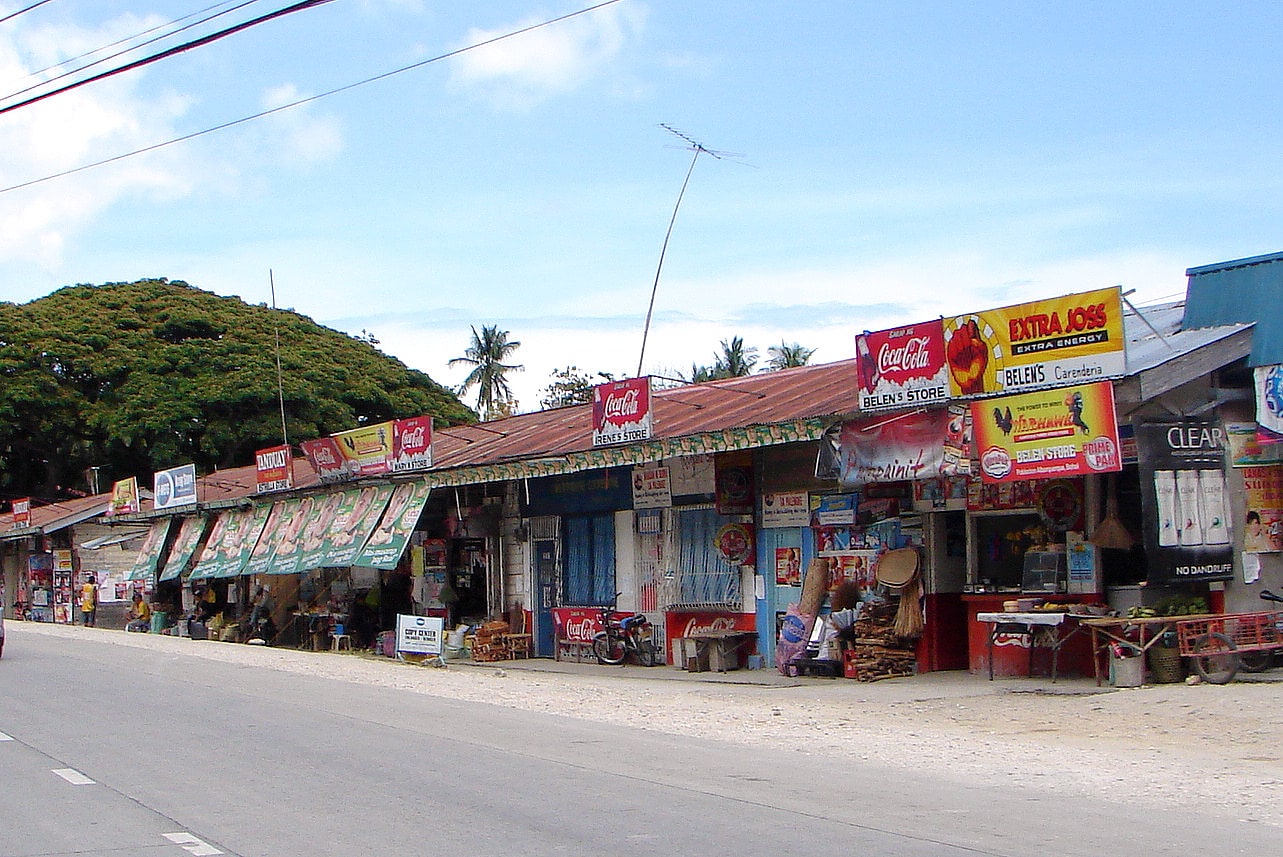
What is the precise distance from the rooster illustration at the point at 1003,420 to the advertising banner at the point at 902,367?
70cm

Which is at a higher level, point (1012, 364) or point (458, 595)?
point (1012, 364)

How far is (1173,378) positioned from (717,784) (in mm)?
8248

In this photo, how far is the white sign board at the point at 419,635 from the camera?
80.3 feet

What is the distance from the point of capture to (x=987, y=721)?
13.8 meters

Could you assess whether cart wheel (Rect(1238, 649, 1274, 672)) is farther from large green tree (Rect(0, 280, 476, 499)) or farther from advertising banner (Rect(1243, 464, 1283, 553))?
large green tree (Rect(0, 280, 476, 499))

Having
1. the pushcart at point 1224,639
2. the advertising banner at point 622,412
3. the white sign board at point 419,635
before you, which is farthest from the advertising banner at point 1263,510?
the white sign board at point 419,635

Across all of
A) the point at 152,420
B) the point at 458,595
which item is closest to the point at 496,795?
the point at 458,595

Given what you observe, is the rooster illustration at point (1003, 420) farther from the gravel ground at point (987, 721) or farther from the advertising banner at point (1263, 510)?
the gravel ground at point (987, 721)

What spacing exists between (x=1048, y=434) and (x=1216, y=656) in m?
3.08

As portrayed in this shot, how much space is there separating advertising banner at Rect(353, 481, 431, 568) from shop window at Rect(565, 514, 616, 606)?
2.91 metres

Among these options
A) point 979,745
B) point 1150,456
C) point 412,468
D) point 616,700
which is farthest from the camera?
point 412,468

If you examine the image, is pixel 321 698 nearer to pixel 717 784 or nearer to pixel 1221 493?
pixel 717 784

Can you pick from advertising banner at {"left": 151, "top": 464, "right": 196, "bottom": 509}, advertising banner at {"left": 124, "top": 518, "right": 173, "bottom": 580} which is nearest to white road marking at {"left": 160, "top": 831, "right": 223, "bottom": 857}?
advertising banner at {"left": 151, "top": 464, "right": 196, "bottom": 509}

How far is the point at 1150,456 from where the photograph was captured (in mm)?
14898
